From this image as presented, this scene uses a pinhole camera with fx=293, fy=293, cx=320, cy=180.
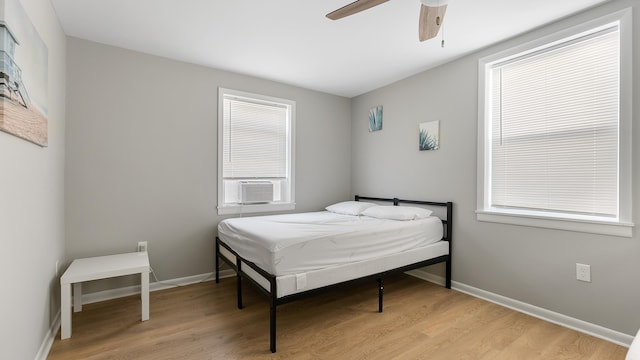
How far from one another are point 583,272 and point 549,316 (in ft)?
1.51

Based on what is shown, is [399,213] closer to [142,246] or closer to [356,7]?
[356,7]

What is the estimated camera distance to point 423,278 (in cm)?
341

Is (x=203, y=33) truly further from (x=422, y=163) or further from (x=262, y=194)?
(x=422, y=163)

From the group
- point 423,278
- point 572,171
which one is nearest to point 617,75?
point 572,171

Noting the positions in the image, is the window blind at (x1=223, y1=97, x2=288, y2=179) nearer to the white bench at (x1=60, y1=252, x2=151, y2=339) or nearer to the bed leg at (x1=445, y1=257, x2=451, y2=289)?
the white bench at (x1=60, y1=252, x2=151, y2=339)

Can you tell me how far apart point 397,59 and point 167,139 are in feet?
8.39

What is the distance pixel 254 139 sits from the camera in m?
3.66

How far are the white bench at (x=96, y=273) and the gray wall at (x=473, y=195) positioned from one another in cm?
287

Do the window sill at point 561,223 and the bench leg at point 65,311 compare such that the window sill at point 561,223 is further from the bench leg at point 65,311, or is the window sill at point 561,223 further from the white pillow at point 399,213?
the bench leg at point 65,311

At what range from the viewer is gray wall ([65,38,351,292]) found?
2662mm

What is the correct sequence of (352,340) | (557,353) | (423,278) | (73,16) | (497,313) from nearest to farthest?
(557,353) → (352,340) → (73,16) → (497,313) → (423,278)

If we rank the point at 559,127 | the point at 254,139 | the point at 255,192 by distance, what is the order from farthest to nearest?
the point at 254,139
the point at 255,192
the point at 559,127

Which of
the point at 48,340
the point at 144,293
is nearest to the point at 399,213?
the point at 144,293

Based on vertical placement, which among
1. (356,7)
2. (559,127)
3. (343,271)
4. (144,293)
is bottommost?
(144,293)
